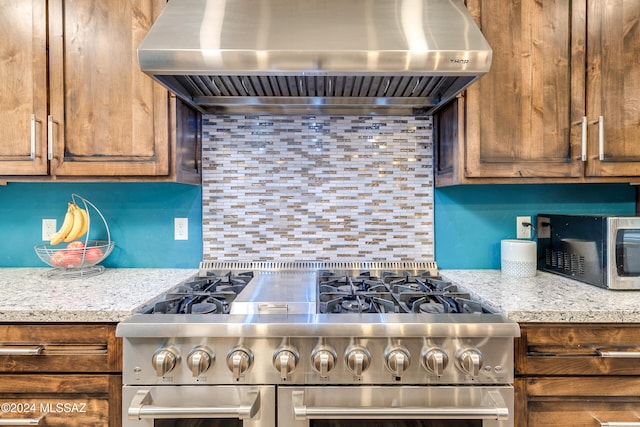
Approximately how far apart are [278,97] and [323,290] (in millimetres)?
859

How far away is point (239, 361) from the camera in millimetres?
996

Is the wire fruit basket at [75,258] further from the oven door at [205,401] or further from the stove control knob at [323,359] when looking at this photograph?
the stove control knob at [323,359]

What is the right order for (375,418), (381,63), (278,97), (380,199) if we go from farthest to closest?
(380,199) → (278,97) → (381,63) → (375,418)

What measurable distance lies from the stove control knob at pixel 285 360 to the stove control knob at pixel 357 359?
5.9 inches

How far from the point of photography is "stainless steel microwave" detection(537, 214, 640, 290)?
1.29m

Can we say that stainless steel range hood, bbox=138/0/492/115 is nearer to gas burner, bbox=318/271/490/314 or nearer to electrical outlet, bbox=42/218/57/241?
gas burner, bbox=318/271/490/314

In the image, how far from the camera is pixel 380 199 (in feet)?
5.76

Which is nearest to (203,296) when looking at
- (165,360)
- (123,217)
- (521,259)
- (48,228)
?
A: (165,360)

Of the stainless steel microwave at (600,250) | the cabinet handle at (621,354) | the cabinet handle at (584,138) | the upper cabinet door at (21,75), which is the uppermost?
the upper cabinet door at (21,75)

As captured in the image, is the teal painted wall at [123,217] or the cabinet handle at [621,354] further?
the teal painted wall at [123,217]

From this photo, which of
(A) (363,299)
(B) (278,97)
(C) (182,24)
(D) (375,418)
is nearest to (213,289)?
(A) (363,299)

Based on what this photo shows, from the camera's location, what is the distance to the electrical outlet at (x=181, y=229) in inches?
Answer: 69.3

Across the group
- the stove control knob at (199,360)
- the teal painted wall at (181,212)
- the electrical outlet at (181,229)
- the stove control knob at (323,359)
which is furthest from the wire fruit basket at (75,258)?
the stove control knob at (323,359)

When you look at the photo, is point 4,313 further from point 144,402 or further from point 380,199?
point 380,199
